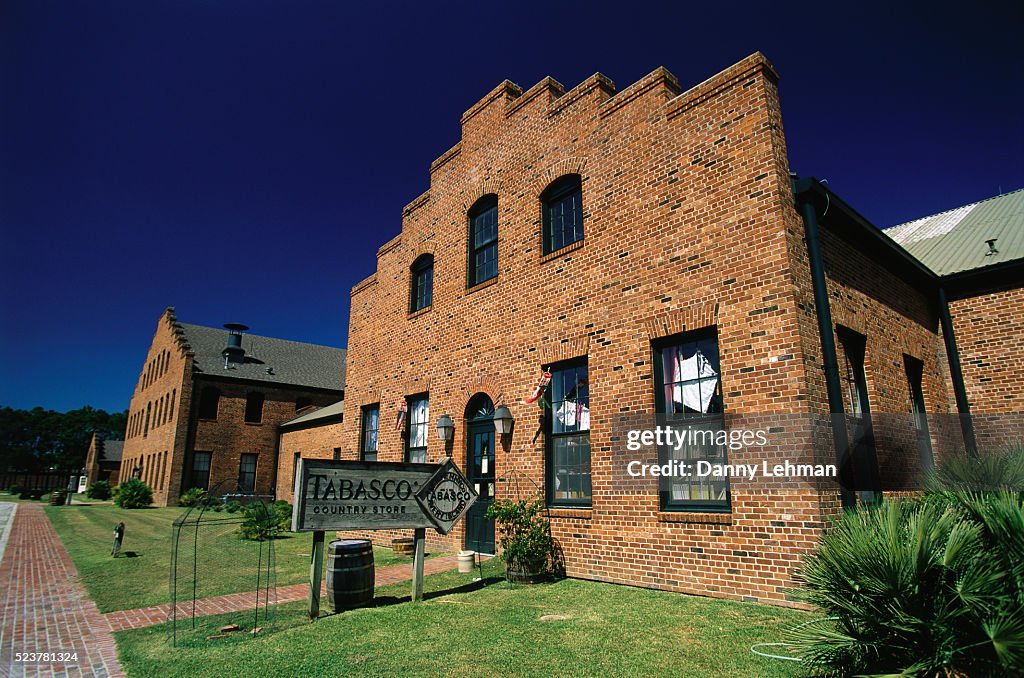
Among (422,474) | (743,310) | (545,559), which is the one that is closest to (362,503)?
(422,474)

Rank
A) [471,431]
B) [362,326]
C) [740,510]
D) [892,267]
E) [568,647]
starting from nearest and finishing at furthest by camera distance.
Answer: [568,647]
[740,510]
[892,267]
[471,431]
[362,326]

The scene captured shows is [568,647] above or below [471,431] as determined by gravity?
below

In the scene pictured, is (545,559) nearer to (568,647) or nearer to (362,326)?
(568,647)

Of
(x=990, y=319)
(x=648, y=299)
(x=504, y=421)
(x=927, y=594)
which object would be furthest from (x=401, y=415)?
(x=990, y=319)

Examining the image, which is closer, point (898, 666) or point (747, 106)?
point (898, 666)

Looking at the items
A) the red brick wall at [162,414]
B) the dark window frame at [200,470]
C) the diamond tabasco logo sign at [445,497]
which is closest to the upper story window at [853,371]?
the diamond tabasco logo sign at [445,497]

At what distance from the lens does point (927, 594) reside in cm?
341

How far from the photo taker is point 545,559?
28.0 ft

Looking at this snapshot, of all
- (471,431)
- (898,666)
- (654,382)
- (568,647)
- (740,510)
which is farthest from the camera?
(471,431)

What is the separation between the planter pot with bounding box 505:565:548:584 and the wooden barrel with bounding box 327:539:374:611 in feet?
6.69

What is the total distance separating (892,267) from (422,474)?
8.91 m

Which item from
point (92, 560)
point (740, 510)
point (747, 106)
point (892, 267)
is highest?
point (747, 106)

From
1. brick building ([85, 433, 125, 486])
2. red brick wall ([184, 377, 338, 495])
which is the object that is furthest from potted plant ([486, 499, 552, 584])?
brick building ([85, 433, 125, 486])

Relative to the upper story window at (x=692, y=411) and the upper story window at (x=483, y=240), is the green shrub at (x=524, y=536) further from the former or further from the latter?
the upper story window at (x=483, y=240)
